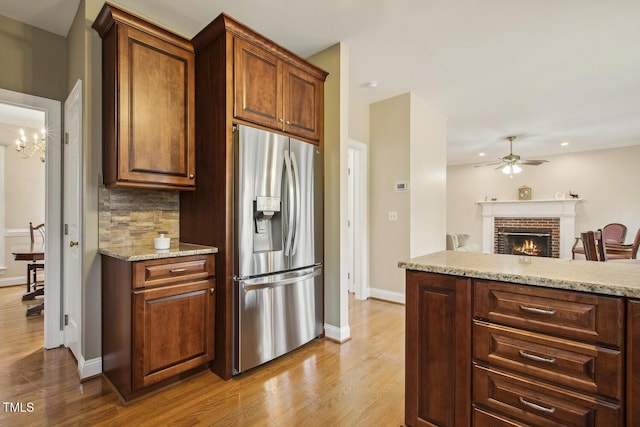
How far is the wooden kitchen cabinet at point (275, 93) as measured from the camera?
2.26m

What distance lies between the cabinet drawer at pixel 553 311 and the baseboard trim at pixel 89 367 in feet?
8.16

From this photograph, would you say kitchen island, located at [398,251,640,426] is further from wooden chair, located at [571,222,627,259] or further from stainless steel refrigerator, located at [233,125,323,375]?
wooden chair, located at [571,222,627,259]

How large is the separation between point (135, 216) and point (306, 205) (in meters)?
1.33

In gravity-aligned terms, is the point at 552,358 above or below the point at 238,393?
above

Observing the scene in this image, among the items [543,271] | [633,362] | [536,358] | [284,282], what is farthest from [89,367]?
[633,362]

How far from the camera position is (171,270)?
201cm

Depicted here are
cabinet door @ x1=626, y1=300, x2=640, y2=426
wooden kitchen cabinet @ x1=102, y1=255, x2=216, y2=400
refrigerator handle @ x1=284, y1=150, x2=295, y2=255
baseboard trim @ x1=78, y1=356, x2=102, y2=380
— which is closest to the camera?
cabinet door @ x1=626, y1=300, x2=640, y2=426

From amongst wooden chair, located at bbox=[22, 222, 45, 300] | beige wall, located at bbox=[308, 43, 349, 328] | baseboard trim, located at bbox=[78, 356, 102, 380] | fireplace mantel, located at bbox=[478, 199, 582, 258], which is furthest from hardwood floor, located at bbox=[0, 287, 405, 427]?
fireplace mantel, located at bbox=[478, 199, 582, 258]

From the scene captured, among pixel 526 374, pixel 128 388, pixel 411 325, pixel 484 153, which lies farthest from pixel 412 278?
pixel 484 153

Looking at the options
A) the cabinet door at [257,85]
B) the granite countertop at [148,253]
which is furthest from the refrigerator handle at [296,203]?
the granite countertop at [148,253]

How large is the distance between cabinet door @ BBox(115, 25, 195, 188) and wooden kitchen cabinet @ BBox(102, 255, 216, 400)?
0.63m

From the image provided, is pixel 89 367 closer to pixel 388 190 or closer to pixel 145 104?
pixel 145 104

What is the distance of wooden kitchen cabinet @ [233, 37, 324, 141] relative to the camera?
226 centimetres

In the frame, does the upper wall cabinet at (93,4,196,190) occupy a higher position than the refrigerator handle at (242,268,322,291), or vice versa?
the upper wall cabinet at (93,4,196,190)
